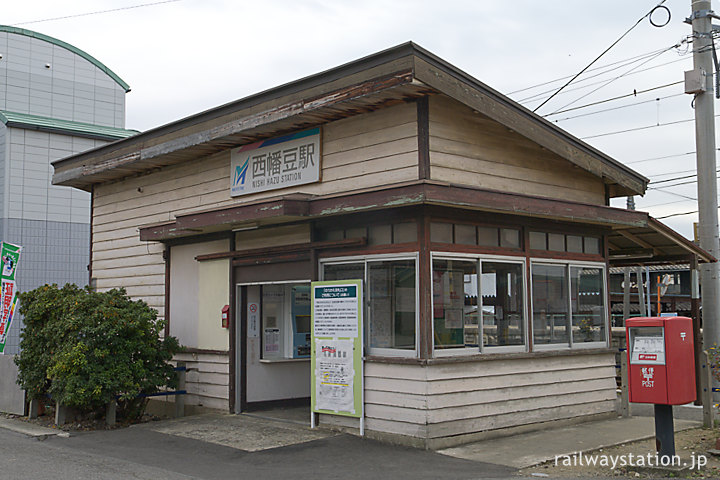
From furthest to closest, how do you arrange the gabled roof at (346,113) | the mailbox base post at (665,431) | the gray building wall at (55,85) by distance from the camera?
the gray building wall at (55,85), the gabled roof at (346,113), the mailbox base post at (665,431)

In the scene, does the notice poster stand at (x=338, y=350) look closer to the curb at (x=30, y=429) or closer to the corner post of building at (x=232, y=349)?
the corner post of building at (x=232, y=349)

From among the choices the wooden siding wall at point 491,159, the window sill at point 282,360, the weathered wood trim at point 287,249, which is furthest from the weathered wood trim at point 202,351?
the wooden siding wall at point 491,159

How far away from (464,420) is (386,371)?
46.5 inches

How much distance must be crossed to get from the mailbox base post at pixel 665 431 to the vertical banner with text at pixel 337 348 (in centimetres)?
366

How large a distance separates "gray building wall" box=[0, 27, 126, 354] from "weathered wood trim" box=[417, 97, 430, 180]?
17.1 metres

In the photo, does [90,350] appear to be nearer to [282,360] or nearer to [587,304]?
[282,360]

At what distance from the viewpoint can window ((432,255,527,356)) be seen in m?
9.37

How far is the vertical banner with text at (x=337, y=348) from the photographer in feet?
31.6

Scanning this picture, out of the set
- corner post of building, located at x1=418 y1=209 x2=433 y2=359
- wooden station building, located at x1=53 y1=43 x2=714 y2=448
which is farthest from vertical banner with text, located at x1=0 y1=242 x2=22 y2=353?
corner post of building, located at x1=418 y1=209 x2=433 y2=359

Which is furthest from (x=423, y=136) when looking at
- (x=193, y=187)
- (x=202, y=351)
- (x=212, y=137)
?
(x=202, y=351)

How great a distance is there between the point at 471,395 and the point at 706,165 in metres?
6.65

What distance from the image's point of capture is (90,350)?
10672 millimetres

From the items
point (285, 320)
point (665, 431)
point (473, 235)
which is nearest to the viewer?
point (665, 431)

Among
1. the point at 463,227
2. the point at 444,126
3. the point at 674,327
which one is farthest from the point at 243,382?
the point at 674,327
